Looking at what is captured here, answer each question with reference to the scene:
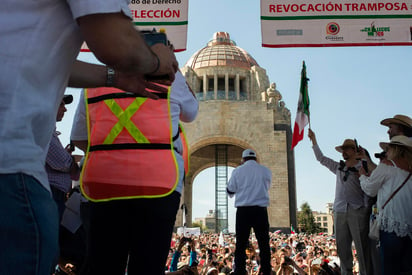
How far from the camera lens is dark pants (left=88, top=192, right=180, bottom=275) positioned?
2318 millimetres

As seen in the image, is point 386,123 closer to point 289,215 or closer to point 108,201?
point 108,201

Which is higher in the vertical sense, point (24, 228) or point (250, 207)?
point (250, 207)

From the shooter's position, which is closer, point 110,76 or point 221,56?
point 110,76

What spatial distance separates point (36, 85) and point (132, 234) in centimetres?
143

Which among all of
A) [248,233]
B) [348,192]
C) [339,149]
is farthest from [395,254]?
[339,149]

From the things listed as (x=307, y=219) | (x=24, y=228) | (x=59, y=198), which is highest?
(x=307, y=219)

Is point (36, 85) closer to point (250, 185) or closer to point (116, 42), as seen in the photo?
point (116, 42)

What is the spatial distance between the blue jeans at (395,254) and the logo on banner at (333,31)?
303 cm

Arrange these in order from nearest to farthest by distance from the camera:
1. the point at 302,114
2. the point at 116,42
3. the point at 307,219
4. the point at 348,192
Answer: the point at 116,42 → the point at 348,192 → the point at 302,114 → the point at 307,219

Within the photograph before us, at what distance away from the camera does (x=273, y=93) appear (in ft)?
95.7

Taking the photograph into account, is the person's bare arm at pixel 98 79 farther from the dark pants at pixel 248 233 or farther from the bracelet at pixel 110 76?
the dark pants at pixel 248 233

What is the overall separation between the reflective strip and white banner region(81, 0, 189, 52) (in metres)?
3.82

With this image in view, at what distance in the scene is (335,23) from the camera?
241 inches

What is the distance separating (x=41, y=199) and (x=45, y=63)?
41cm
